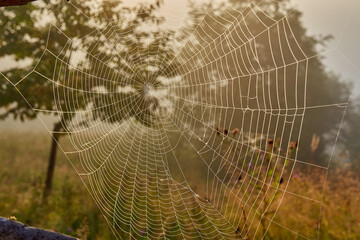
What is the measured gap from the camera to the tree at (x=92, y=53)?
4973mm

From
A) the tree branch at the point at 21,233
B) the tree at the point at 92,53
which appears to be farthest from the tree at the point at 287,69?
the tree branch at the point at 21,233

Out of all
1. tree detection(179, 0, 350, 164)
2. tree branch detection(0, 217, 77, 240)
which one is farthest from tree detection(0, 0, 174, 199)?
tree detection(179, 0, 350, 164)

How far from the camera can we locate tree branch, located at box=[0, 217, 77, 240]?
2852mm

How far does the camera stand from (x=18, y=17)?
6.72m

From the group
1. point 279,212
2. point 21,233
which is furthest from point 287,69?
point 21,233

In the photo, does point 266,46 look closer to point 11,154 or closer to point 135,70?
point 11,154

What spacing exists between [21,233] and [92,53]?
3.89 m

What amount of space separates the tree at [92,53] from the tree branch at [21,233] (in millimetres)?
1277

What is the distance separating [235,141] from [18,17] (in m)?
4.32

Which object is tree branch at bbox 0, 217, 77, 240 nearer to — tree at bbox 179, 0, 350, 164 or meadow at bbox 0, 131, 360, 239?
meadow at bbox 0, 131, 360, 239

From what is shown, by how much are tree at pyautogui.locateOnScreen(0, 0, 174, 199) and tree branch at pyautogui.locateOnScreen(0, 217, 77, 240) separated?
1.28 metres

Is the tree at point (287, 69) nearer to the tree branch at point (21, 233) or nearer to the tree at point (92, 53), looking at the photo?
the tree at point (92, 53)

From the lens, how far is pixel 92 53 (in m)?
6.38

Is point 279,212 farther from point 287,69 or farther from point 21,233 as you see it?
point 287,69
